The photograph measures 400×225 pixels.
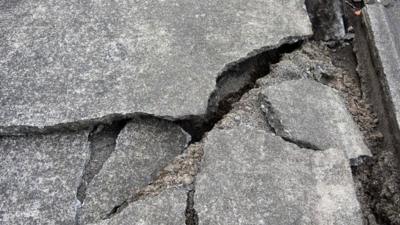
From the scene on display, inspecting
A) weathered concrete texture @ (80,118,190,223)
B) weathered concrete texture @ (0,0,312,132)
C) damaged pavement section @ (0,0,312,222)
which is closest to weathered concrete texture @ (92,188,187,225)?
damaged pavement section @ (0,0,312,222)

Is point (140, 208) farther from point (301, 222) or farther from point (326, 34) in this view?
point (326, 34)

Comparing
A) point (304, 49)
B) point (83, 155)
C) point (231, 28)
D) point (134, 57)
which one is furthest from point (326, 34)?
point (83, 155)

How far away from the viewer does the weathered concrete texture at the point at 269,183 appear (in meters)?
2.19

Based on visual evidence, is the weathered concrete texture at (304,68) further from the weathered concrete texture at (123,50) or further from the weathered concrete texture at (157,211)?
the weathered concrete texture at (157,211)

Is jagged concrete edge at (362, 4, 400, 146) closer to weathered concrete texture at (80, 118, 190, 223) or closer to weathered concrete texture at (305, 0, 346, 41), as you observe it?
weathered concrete texture at (305, 0, 346, 41)

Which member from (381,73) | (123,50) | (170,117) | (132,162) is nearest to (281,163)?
(170,117)

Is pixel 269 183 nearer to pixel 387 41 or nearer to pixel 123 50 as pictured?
pixel 123 50

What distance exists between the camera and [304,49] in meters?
3.00

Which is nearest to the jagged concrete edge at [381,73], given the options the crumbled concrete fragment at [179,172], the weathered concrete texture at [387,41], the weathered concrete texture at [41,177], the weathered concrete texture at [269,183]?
the weathered concrete texture at [387,41]

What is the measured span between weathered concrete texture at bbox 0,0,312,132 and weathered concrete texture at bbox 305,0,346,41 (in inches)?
7.0

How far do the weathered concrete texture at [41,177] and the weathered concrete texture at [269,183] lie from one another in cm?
66

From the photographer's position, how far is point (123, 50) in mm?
2828

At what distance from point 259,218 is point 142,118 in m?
Answer: 0.84

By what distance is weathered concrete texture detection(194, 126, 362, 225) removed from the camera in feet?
7.17
